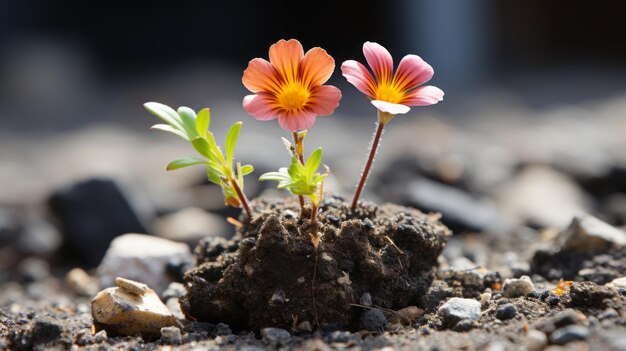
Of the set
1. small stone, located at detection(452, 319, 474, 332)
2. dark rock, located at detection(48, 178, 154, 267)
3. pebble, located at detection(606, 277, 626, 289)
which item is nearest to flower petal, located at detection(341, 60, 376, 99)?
small stone, located at detection(452, 319, 474, 332)

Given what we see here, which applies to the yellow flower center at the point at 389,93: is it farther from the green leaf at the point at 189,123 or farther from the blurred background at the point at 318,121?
the blurred background at the point at 318,121

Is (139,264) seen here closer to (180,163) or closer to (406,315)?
(180,163)

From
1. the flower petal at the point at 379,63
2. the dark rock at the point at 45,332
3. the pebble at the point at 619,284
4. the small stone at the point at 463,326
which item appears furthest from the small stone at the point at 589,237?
the dark rock at the point at 45,332

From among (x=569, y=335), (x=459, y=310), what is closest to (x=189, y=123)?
(x=459, y=310)

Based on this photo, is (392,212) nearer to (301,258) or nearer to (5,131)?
(301,258)

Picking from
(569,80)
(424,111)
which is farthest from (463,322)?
(569,80)
